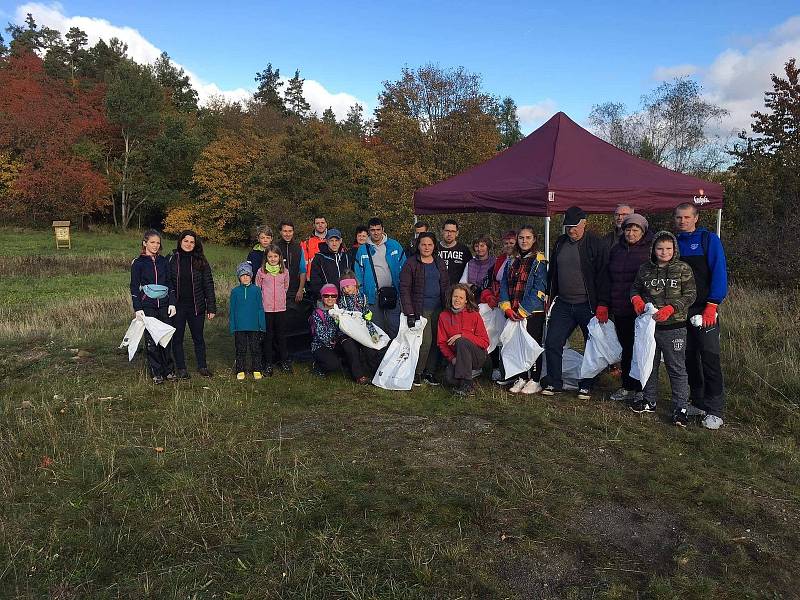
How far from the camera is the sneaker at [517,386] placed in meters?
5.73

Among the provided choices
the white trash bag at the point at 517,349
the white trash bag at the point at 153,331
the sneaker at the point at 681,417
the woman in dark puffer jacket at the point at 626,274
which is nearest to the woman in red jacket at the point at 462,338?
the white trash bag at the point at 517,349

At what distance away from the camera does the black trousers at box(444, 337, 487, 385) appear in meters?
5.62

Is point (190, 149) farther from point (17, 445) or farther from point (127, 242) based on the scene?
point (17, 445)

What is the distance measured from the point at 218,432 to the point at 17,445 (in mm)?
1446

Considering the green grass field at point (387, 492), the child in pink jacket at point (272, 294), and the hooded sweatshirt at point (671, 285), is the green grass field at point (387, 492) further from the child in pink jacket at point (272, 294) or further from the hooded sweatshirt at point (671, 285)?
the hooded sweatshirt at point (671, 285)

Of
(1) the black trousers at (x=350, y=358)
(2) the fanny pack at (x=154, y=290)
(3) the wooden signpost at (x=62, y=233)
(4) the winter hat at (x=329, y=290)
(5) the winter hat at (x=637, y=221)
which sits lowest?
(1) the black trousers at (x=350, y=358)

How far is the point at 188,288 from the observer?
6070 mm

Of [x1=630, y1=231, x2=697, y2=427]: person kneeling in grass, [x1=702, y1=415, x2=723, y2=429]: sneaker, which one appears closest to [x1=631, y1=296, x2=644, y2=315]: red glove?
[x1=630, y1=231, x2=697, y2=427]: person kneeling in grass

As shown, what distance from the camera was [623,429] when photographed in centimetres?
459

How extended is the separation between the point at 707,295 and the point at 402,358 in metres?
2.88

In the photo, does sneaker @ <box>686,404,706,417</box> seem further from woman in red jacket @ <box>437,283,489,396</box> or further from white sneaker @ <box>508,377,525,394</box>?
woman in red jacket @ <box>437,283,489,396</box>

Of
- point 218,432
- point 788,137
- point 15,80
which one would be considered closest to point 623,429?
point 218,432

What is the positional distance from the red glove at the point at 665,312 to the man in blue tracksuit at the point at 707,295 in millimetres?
230

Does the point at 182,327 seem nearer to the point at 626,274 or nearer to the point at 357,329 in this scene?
the point at 357,329
